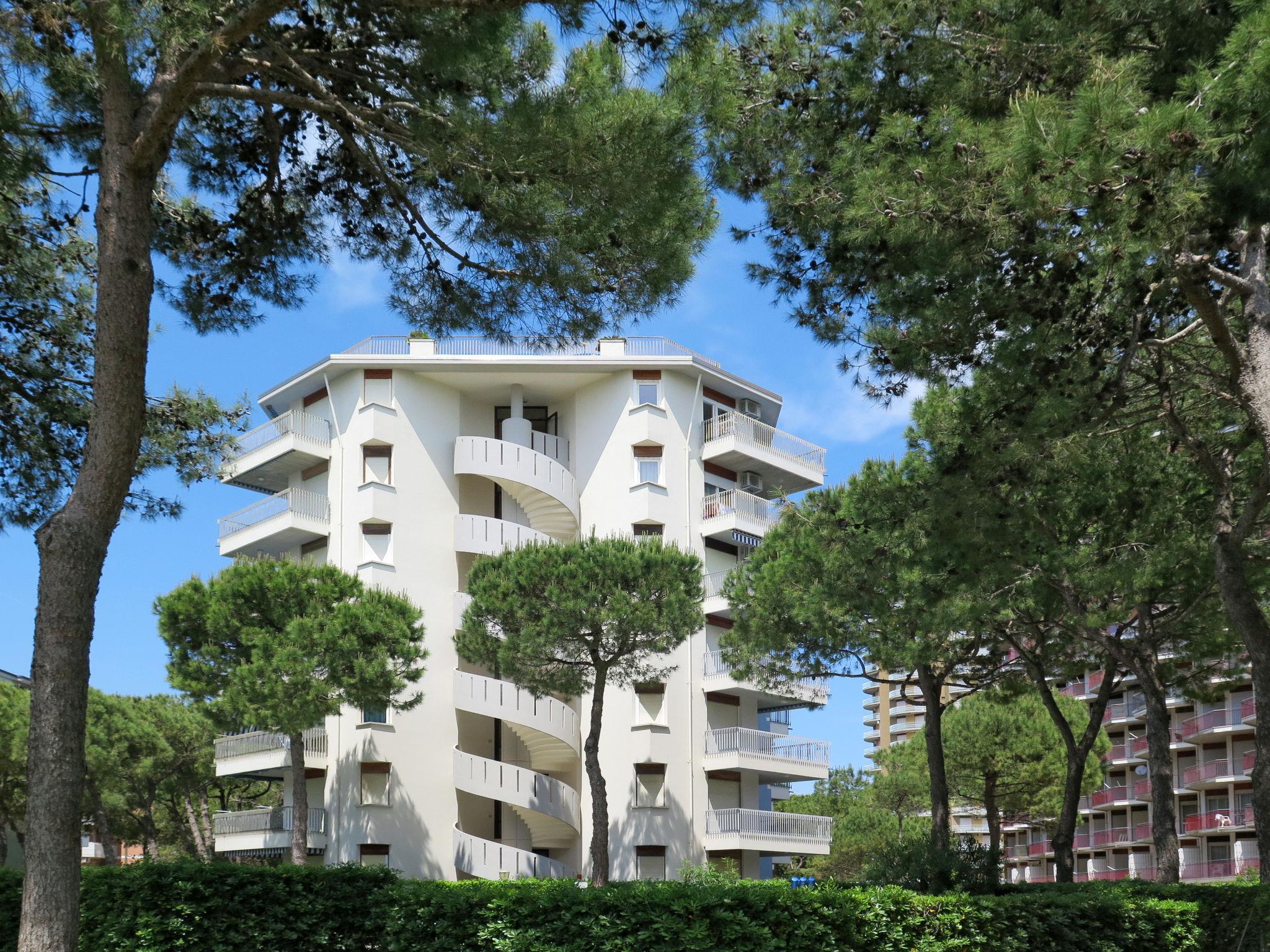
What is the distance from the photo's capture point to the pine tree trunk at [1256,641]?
34.6 feet

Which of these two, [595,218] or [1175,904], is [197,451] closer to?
[595,218]

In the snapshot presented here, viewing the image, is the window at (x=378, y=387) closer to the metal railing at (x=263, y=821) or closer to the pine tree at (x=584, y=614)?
the pine tree at (x=584, y=614)

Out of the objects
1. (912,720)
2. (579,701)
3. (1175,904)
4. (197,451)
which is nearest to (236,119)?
(197,451)

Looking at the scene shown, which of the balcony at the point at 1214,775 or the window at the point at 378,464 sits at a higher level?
the window at the point at 378,464

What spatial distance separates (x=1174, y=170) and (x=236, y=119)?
7498mm

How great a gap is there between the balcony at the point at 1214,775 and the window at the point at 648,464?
30.0 meters

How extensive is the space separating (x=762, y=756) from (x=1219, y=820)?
26890 millimetres

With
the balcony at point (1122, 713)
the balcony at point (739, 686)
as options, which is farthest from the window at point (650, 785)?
the balcony at point (1122, 713)

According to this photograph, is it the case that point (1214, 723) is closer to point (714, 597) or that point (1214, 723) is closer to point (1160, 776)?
point (714, 597)

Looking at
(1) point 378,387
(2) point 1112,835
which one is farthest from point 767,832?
(2) point 1112,835

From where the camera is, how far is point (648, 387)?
34.9 meters

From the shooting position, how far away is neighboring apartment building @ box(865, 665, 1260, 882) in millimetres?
49688

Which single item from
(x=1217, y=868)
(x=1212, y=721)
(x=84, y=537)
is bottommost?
(x=1217, y=868)

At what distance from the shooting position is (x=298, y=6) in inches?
325
